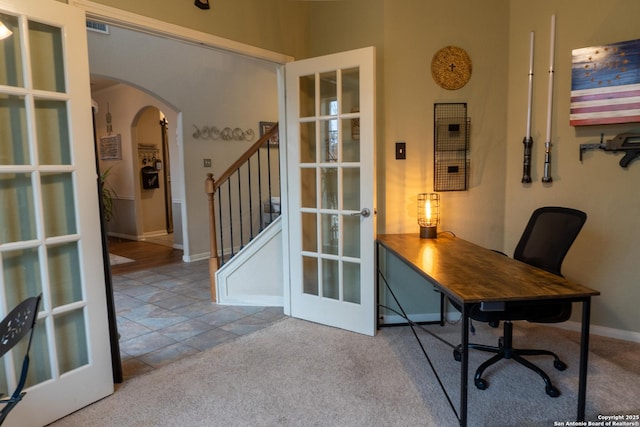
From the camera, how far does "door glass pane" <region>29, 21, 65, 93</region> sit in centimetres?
195

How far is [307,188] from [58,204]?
1698 millimetres

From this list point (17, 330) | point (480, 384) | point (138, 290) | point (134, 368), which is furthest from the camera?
point (138, 290)

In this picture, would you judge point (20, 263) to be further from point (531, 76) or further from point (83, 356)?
point (531, 76)

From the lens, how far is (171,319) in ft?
11.4

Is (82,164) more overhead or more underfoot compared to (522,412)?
more overhead

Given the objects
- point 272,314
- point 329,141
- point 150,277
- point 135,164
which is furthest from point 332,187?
point 135,164

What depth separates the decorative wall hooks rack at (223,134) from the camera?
5688 mm

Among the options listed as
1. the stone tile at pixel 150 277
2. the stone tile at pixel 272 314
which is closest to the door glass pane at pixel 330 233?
the stone tile at pixel 272 314

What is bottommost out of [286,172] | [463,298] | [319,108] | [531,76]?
[463,298]

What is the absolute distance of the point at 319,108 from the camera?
3.06m

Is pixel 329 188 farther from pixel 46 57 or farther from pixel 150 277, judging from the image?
pixel 150 277

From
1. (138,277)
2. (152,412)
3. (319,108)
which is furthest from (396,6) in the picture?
(138,277)

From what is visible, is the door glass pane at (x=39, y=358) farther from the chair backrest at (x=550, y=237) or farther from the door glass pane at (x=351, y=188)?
the chair backrest at (x=550, y=237)

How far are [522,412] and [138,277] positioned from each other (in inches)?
166
